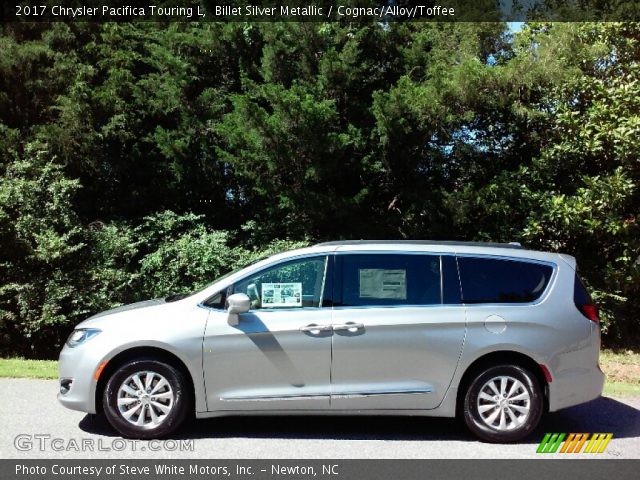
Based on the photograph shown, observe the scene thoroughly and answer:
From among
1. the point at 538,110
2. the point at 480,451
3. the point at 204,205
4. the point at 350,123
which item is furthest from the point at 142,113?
the point at 480,451

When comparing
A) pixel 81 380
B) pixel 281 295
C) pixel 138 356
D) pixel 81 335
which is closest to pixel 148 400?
pixel 138 356

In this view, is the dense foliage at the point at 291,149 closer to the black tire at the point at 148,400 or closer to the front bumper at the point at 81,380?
the front bumper at the point at 81,380

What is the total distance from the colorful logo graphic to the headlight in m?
4.13

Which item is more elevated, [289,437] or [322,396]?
[322,396]

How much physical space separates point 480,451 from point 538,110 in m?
8.00

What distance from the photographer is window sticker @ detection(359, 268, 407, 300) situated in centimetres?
613

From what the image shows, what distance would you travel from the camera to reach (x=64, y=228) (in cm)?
1273

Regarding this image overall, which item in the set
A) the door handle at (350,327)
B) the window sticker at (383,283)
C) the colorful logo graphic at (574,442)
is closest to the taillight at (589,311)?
the colorful logo graphic at (574,442)

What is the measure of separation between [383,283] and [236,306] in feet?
4.59

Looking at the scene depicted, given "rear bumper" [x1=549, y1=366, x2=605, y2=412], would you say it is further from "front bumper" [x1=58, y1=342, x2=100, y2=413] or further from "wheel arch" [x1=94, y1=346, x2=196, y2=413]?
"front bumper" [x1=58, y1=342, x2=100, y2=413]

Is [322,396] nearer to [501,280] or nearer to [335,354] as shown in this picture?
[335,354]

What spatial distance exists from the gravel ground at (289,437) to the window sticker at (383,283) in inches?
52.2

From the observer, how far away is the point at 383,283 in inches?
243

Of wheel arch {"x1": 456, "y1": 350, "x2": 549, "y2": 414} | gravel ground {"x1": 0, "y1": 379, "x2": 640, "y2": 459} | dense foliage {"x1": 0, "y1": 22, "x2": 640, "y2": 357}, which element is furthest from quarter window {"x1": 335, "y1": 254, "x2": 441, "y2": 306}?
dense foliage {"x1": 0, "y1": 22, "x2": 640, "y2": 357}
